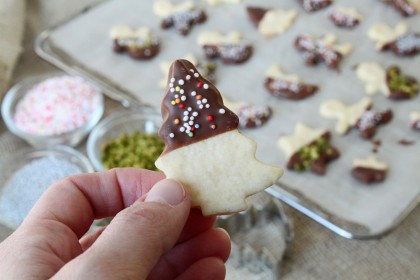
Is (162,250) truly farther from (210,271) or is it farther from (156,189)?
(210,271)

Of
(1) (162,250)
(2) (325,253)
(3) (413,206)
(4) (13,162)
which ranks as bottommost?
(4) (13,162)

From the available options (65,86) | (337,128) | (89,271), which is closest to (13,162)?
(65,86)

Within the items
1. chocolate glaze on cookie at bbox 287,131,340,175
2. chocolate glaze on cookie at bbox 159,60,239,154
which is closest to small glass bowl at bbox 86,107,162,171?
chocolate glaze on cookie at bbox 287,131,340,175

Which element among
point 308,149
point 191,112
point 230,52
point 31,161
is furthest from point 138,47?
point 191,112

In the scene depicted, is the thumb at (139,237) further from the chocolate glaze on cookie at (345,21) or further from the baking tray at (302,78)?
the chocolate glaze on cookie at (345,21)

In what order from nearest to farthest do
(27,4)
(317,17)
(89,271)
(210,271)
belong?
1. (89,271)
2. (210,271)
3. (317,17)
4. (27,4)

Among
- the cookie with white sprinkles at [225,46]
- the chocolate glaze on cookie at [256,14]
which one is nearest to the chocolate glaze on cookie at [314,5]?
the chocolate glaze on cookie at [256,14]

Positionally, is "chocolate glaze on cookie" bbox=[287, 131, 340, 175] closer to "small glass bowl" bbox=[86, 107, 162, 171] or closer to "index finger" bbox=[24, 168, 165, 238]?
"small glass bowl" bbox=[86, 107, 162, 171]
